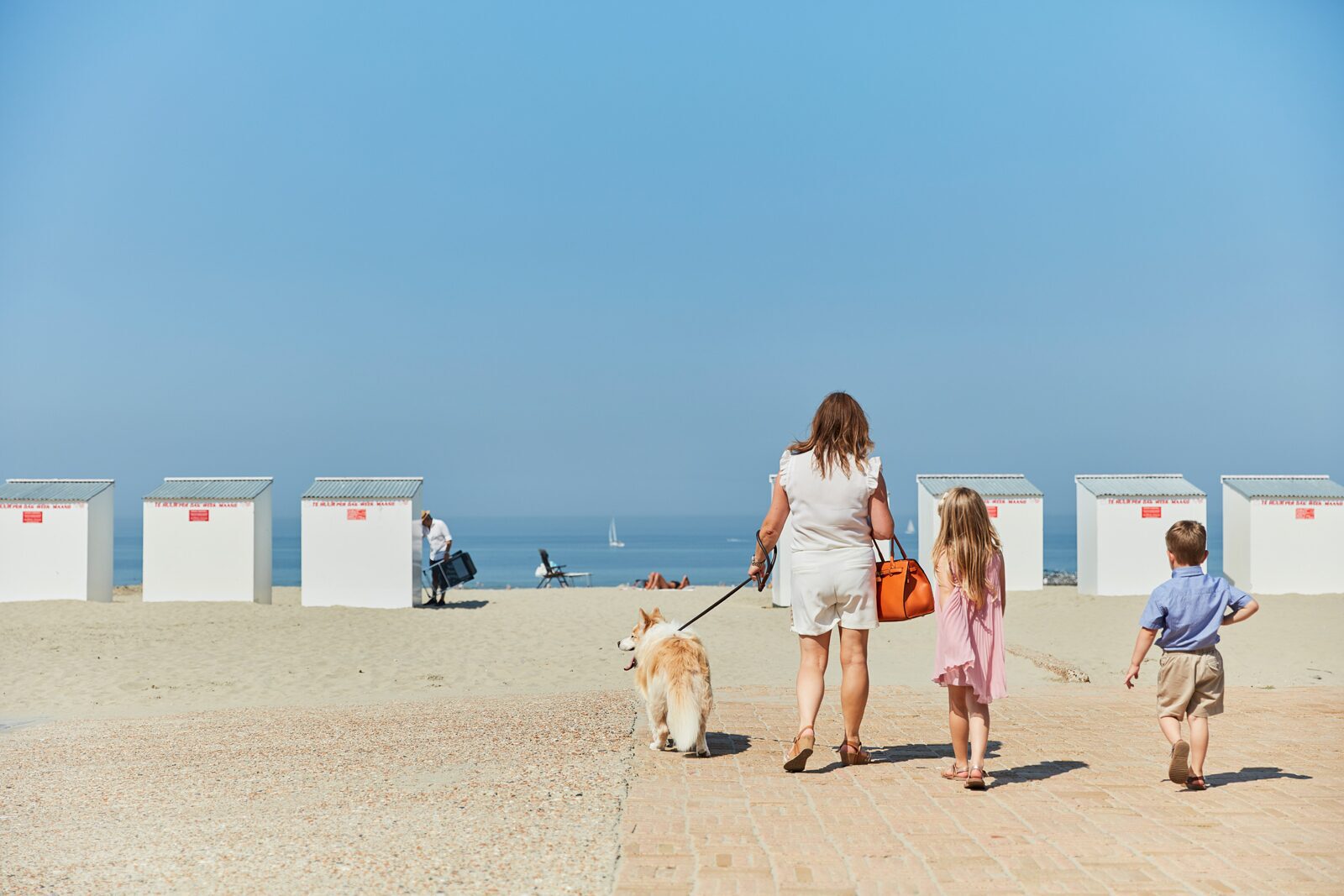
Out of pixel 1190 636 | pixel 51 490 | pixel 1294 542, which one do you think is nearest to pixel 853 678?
pixel 1190 636

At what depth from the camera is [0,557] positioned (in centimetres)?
1959

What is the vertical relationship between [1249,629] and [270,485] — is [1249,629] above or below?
below

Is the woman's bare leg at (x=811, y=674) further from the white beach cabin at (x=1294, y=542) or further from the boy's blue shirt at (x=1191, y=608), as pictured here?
the white beach cabin at (x=1294, y=542)

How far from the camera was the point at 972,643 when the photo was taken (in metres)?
5.88

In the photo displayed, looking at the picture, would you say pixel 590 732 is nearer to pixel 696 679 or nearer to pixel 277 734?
pixel 696 679

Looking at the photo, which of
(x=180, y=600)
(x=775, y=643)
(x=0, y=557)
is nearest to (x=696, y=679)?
(x=775, y=643)

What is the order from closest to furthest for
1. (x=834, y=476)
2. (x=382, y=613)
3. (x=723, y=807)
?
(x=723, y=807)
(x=834, y=476)
(x=382, y=613)

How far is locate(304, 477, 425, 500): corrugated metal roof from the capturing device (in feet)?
69.7

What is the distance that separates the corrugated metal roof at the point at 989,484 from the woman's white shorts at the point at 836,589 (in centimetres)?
1637

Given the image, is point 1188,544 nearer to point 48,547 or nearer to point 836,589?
point 836,589

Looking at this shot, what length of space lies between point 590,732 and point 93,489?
15.7 meters

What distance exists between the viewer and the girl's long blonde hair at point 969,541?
5.83m

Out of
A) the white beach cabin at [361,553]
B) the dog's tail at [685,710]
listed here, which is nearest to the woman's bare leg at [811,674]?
the dog's tail at [685,710]

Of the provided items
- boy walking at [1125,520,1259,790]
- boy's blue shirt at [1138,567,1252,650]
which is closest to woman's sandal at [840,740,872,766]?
boy walking at [1125,520,1259,790]
